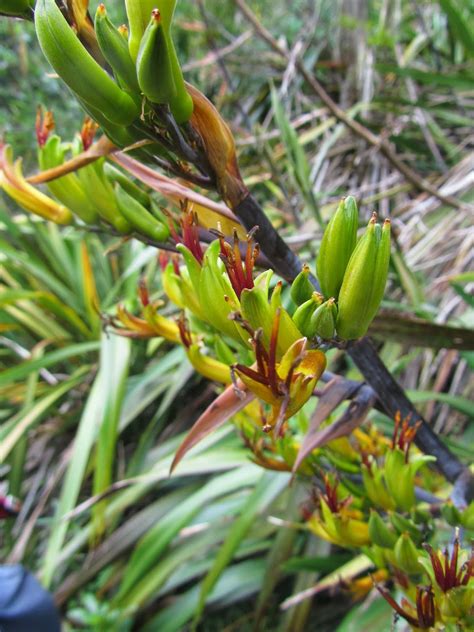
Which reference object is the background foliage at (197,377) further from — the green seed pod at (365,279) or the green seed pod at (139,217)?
the green seed pod at (365,279)

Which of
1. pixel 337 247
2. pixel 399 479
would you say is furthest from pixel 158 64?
pixel 399 479

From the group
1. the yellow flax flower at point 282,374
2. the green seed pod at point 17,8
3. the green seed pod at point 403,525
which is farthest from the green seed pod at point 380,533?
the green seed pod at point 17,8

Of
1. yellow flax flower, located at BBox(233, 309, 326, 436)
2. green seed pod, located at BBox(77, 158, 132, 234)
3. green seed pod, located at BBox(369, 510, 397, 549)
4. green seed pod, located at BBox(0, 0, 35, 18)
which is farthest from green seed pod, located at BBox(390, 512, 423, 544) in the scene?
green seed pod, located at BBox(0, 0, 35, 18)

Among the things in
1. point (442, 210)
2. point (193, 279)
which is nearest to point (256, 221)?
point (193, 279)

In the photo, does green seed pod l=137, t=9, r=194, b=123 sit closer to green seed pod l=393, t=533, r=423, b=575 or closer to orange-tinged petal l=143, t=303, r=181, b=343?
orange-tinged petal l=143, t=303, r=181, b=343

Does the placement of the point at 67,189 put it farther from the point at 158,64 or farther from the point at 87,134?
the point at 158,64

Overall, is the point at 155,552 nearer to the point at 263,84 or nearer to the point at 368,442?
the point at 368,442
